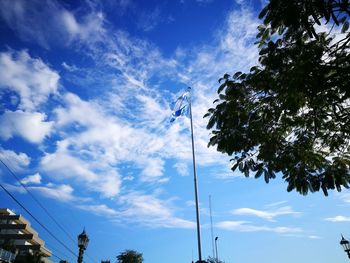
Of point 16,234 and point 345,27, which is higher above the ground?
point 16,234

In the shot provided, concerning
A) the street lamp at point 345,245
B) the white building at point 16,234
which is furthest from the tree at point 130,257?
the street lamp at point 345,245

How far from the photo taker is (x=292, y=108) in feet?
25.9

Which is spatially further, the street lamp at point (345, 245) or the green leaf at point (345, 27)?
the street lamp at point (345, 245)

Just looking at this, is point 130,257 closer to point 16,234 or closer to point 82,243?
point 16,234

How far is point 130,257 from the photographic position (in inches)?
2805

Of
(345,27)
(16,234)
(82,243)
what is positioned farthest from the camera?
(16,234)

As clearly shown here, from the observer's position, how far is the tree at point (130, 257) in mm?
70812

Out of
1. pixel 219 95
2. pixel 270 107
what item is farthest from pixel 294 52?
pixel 219 95

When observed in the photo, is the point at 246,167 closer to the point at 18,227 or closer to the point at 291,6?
the point at 291,6

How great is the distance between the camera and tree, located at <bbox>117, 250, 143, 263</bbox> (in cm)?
7081

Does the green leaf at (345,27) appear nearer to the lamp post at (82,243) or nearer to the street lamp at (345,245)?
the lamp post at (82,243)

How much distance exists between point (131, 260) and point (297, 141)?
69.9m

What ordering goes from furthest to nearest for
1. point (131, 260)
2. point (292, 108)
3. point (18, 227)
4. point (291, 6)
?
point (131, 260)
point (18, 227)
point (292, 108)
point (291, 6)

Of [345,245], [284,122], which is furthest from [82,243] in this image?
[345,245]
